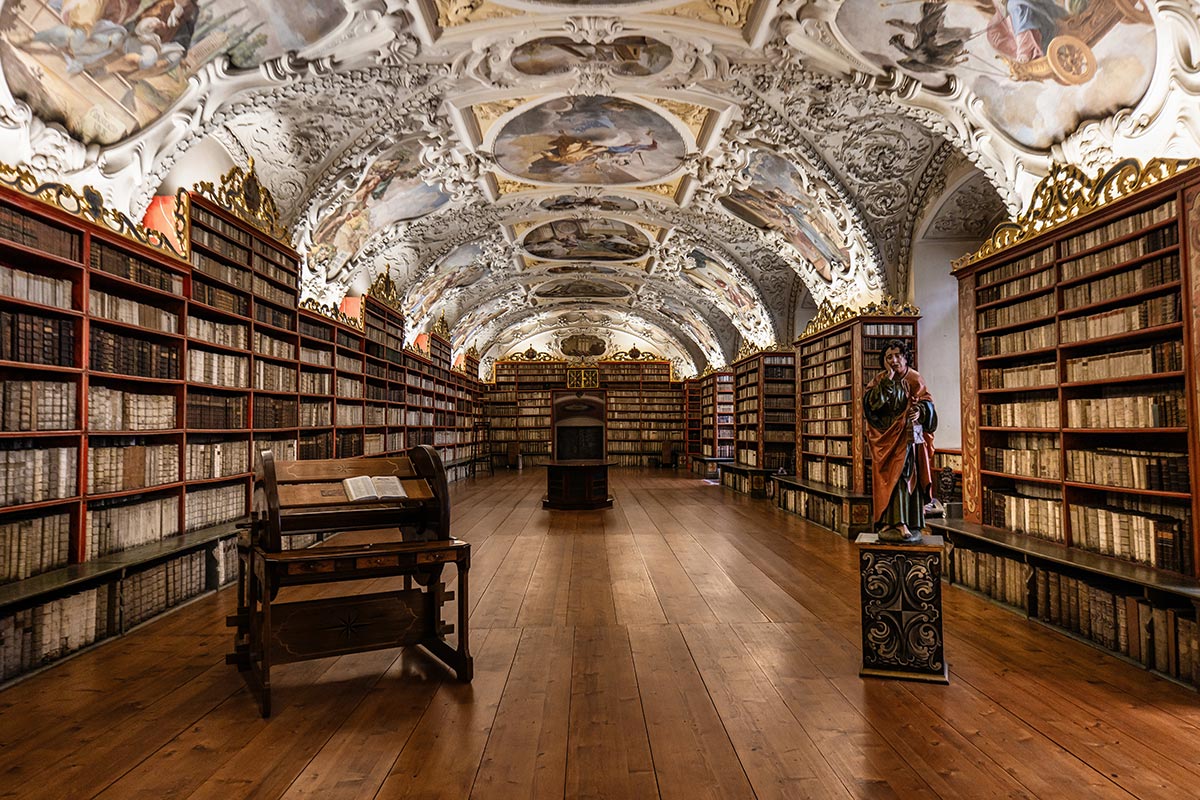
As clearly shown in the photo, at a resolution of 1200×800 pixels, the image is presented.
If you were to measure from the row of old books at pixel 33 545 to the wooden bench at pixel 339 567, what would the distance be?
1.41m

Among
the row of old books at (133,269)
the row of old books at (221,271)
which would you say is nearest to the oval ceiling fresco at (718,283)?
A: the row of old books at (221,271)

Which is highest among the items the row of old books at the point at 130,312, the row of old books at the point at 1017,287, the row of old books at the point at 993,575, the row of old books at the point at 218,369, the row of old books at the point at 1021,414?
the row of old books at the point at 1017,287

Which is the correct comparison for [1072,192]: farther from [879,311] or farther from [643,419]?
[643,419]

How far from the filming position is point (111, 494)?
5105 mm

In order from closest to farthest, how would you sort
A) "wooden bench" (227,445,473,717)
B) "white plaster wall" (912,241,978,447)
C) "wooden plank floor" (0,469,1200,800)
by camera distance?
"wooden plank floor" (0,469,1200,800)
"wooden bench" (227,445,473,717)
"white plaster wall" (912,241,978,447)

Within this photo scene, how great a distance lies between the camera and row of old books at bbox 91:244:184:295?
198 inches

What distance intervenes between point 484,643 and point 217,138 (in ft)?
20.6

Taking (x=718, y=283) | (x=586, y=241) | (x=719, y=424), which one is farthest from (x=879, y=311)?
(x=719, y=424)

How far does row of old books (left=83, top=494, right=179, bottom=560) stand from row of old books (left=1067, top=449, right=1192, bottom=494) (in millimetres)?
7629

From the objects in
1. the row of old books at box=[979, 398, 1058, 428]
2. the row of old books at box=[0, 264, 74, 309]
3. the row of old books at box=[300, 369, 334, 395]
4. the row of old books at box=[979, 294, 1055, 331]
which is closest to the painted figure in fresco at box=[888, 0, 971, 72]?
the row of old books at box=[979, 294, 1055, 331]

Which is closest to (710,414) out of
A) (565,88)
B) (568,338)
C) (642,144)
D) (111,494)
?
(568,338)

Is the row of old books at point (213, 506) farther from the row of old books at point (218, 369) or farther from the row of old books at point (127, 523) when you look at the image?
the row of old books at point (218, 369)

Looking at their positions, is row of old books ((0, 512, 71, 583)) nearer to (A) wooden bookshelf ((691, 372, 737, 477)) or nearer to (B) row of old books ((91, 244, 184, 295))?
(B) row of old books ((91, 244, 184, 295))

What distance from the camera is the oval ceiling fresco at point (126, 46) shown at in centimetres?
436
